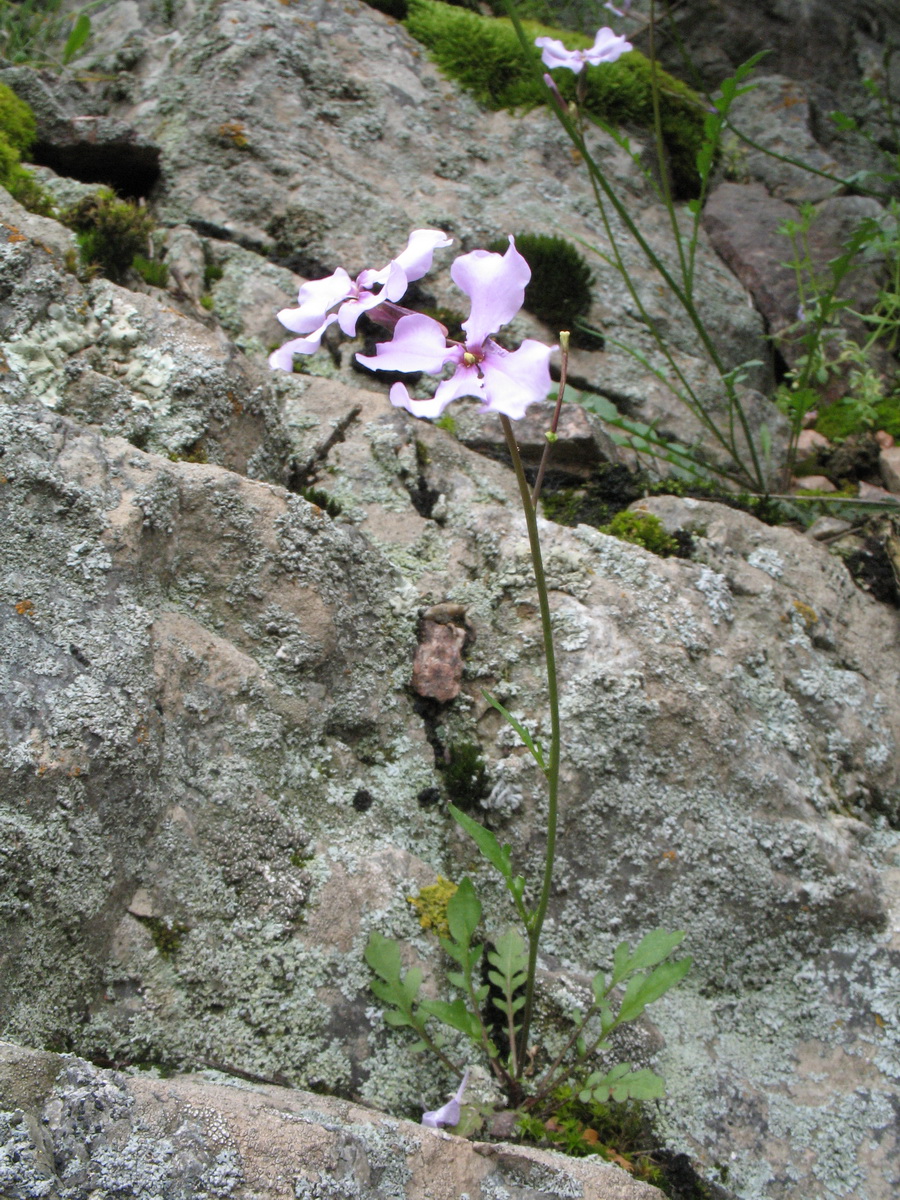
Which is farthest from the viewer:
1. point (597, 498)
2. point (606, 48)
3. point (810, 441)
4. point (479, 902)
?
point (810, 441)

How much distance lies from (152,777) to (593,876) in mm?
952

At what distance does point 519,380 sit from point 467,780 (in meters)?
1.06

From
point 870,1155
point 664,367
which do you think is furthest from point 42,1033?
point 664,367

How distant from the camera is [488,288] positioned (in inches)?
43.4

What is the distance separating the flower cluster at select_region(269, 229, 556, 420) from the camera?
1.02 metres

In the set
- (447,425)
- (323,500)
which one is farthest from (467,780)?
(447,425)

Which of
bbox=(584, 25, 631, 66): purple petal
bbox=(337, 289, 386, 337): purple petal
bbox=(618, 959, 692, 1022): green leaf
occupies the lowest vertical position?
bbox=(618, 959, 692, 1022): green leaf

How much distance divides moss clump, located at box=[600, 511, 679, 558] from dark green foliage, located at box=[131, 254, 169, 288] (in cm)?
145

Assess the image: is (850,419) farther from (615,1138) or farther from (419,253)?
(615,1138)

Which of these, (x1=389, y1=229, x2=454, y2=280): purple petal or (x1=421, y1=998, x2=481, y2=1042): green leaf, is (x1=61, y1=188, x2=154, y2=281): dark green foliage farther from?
(x1=421, y1=998, x2=481, y2=1042): green leaf

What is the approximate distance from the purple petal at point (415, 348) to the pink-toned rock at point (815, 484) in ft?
7.36

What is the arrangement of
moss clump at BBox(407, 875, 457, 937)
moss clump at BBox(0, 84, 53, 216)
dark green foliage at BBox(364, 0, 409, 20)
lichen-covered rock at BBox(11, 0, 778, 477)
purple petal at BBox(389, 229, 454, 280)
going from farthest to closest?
dark green foliage at BBox(364, 0, 409, 20)
lichen-covered rock at BBox(11, 0, 778, 477)
moss clump at BBox(0, 84, 53, 216)
moss clump at BBox(407, 875, 457, 937)
purple petal at BBox(389, 229, 454, 280)

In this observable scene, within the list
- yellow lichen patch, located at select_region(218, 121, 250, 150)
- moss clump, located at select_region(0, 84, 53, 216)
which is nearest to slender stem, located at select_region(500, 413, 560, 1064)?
moss clump, located at select_region(0, 84, 53, 216)

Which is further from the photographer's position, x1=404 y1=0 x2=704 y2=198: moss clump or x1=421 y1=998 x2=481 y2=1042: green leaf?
x1=404 y1=0 x2=704 y2=198: moss clump
